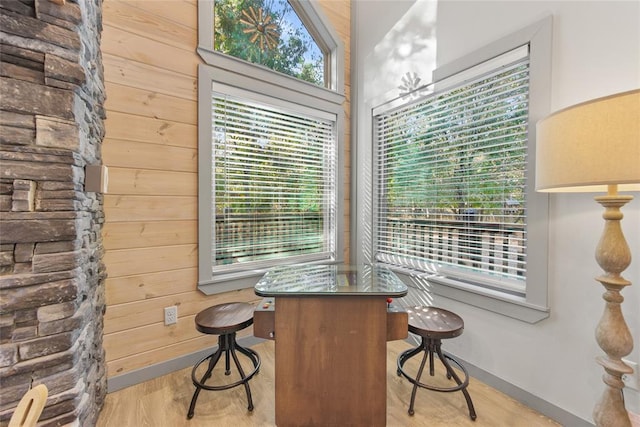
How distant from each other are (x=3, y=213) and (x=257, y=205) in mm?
1619

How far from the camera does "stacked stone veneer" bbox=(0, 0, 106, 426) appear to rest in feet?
3.66

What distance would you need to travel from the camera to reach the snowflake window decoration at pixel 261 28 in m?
2.60

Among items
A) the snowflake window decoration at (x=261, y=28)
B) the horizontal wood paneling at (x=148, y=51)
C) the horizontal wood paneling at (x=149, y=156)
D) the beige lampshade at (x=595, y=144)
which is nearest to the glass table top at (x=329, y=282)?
the beige lampshade at (x=595, y=144)

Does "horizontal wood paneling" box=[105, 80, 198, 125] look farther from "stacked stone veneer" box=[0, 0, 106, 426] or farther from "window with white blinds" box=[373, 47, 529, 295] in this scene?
"window with white blinds" box=[373, 47, 529, 295]

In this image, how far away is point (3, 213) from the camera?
1.11 meters

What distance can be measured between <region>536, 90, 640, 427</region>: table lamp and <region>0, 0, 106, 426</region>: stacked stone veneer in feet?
6.53

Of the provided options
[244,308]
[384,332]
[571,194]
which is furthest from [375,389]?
[571,194]

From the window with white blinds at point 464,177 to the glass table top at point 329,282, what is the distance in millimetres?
762

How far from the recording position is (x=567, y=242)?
163 centimetres

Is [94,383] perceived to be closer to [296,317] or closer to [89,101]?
[296,317]

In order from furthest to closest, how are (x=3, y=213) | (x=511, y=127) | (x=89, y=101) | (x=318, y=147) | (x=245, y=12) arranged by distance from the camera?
(x=318, y=147)
(x=245, y=12)
(x=511, y=127)
(x=89, y=101)
(x=3, y=213)

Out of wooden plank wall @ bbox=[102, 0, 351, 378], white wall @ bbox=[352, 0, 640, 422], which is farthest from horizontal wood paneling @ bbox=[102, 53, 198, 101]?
white wall @ bbox=[352, 0, 640, 422]

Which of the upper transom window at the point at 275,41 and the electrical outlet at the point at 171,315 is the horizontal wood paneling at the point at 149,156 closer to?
the upper transom window at the point at 275,41

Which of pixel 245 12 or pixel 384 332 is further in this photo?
pixel 245 12
